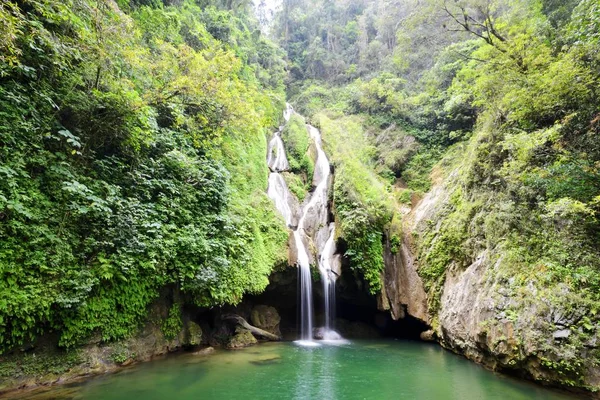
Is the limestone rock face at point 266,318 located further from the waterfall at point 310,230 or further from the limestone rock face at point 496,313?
the limestone rock face at point 496,313

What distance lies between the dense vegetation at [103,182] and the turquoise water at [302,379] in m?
1.34

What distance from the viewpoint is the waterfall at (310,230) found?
43.3 ft

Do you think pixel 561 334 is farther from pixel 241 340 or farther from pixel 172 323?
pixel 172 323

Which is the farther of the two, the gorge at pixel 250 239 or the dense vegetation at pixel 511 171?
the dense vegetation at pixel 511 171

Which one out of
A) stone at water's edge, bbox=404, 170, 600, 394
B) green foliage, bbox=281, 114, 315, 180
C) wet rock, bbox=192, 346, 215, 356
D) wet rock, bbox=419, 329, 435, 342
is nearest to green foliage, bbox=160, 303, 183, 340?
wet rock, bbox=192, 346, 215, 356

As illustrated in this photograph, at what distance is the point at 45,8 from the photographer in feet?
20.4

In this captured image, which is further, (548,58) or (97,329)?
(548,58)

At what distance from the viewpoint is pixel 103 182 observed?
744 cm

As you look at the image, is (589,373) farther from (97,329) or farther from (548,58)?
(97,329)

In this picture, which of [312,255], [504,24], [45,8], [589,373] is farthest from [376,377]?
[504,24]

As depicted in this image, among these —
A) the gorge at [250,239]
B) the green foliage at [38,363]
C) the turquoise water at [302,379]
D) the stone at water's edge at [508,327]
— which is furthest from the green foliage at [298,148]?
the green foliage at [38,363]

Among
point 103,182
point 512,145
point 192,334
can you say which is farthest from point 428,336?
point 103,182

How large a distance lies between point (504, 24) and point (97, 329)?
1477 centimetres

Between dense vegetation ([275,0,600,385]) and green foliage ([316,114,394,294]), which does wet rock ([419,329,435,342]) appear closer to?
dense vegetation ([275,0,600,385])
